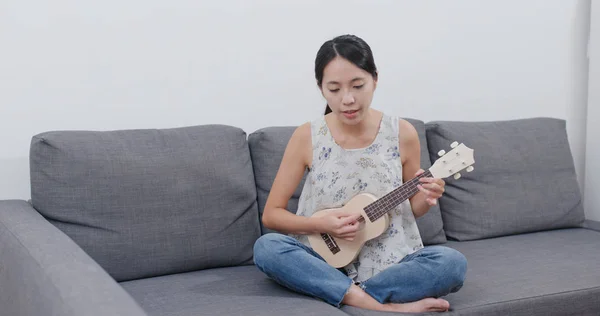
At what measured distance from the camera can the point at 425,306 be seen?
Result: 74.5 inches

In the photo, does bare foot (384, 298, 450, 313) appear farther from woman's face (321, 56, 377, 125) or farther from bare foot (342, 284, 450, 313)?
woman's face (321, 56, 377, 125)

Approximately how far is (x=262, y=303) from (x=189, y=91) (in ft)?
3.04

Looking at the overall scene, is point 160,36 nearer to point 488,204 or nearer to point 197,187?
point 197,187

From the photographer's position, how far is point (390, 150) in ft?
7.07

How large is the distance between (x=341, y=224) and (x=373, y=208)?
3.9 inches

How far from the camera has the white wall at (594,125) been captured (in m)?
3.13

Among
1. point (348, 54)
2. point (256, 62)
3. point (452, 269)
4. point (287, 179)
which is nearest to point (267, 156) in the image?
point (287, 179)

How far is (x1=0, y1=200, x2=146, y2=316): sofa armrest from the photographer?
1.32 metres

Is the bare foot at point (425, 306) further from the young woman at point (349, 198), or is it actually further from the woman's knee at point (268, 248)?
the woman's knee at point (268, 248)

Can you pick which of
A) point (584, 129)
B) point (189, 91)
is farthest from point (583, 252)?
point (189, 91)

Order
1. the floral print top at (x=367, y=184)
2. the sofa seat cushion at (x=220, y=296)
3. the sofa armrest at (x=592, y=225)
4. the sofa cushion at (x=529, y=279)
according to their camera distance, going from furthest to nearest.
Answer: the sofa armrest at (x=592, y=225), the floral print top at (x=367, y=184), the sofa cushion at (x=529, y=279), the sofa seat cushion at (x=220, y=296)

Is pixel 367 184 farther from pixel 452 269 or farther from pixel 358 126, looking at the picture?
pixel 452 269

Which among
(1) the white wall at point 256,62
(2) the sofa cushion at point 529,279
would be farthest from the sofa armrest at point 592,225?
(1) the white wall at point 256,62

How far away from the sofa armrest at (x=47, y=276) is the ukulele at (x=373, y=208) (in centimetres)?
69
